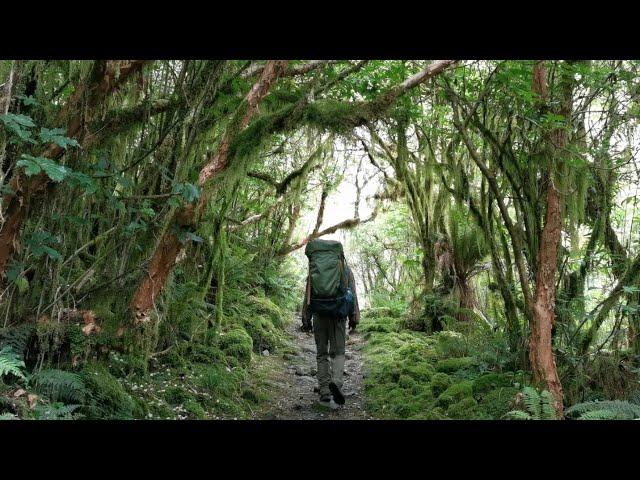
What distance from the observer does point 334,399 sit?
595cm

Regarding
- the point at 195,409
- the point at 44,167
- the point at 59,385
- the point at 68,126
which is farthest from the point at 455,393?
the point at 68,126

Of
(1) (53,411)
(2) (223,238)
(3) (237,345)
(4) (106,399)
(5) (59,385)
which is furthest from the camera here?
(3) (237,345)

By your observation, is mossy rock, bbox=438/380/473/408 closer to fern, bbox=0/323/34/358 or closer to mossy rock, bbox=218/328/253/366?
mossy rock, bbox=218/328/253/366

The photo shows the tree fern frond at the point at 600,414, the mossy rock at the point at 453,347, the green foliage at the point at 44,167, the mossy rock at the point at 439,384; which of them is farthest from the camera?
the mossy rock at the point at 453,347

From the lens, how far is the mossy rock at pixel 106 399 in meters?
4.16

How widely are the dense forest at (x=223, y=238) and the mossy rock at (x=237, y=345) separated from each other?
0.12ft

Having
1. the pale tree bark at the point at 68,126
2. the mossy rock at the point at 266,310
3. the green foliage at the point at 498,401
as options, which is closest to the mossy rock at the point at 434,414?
the green foliage at the point at 498,401

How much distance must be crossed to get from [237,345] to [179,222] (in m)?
3.11

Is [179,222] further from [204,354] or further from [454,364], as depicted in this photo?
[454,364]

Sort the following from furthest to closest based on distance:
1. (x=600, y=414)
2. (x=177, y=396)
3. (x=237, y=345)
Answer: (x=237, y=345) → (x=177, y=396) → (x=600, y=414)

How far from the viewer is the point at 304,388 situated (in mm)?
6867

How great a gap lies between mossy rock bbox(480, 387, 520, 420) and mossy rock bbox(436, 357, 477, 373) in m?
1.25

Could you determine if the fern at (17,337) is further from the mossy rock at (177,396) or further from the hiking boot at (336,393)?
the hiking boot at (336,393)
